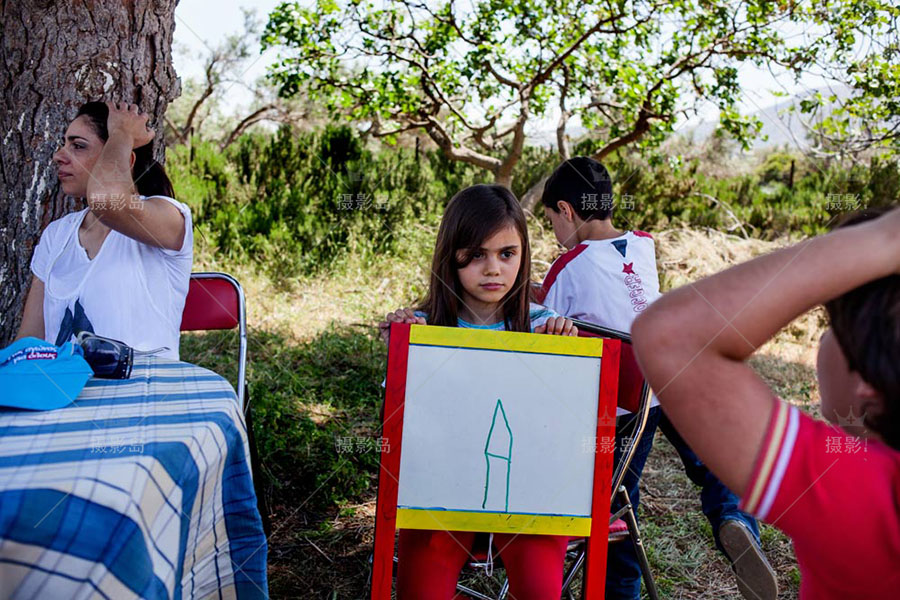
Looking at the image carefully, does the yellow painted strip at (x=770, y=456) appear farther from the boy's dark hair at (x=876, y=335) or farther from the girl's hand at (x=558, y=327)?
the girl's hand at (x=558, y=327)

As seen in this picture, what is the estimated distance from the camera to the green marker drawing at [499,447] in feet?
6.20

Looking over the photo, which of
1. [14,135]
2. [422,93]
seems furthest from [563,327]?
[422,93]

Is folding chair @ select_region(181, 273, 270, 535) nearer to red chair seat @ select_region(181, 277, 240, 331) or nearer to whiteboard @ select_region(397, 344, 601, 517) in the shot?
red chair seat @ select_region(181, 277, 240, 331)

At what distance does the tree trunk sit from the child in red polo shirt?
2.83 metres

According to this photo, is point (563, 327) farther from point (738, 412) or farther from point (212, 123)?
point (212, 123)

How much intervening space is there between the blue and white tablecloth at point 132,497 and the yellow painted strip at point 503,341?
488mm

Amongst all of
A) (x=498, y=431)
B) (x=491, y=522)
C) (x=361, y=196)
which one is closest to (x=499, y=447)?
(x=498, y=431)

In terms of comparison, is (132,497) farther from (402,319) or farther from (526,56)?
(526,56)

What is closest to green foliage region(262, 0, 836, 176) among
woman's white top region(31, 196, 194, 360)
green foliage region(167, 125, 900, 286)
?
green foliage region(167, 125, 900, 286)

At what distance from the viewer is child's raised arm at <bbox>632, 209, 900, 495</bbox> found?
2.24 ft

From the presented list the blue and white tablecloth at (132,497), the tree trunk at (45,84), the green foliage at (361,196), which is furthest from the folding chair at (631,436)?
the green foliage at (361,196)

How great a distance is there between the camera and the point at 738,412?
73 centimetres

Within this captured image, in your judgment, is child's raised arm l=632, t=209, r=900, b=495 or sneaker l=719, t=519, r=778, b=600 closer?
child's raised arm l=632, t=209, r=900, b=495

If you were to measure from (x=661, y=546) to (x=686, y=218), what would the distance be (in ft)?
19.1
